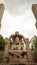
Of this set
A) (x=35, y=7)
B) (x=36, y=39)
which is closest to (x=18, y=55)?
(x=35, y=7)

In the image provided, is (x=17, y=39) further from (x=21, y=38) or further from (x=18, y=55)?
(x=18, y=55)

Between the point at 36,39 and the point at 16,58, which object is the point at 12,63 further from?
the point at 36,39

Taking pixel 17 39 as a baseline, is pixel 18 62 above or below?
below

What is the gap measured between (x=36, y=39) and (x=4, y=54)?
15504 mm

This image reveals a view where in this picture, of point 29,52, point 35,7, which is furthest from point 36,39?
point 29,52

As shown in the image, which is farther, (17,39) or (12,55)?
(17,39)

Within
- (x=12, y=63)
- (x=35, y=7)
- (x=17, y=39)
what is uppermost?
(x=35, y=7)

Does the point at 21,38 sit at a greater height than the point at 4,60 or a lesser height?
greater

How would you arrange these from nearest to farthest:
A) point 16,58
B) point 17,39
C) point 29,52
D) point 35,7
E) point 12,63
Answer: point 12,63, point 16,58, point 29,52, point 17,39, point 35,7

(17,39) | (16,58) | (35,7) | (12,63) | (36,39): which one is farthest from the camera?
(36,39)

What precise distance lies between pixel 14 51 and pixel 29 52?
0.86 meters

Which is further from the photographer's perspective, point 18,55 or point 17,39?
point 17,39

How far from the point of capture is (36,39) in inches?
1059

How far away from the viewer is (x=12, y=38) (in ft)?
43.7
